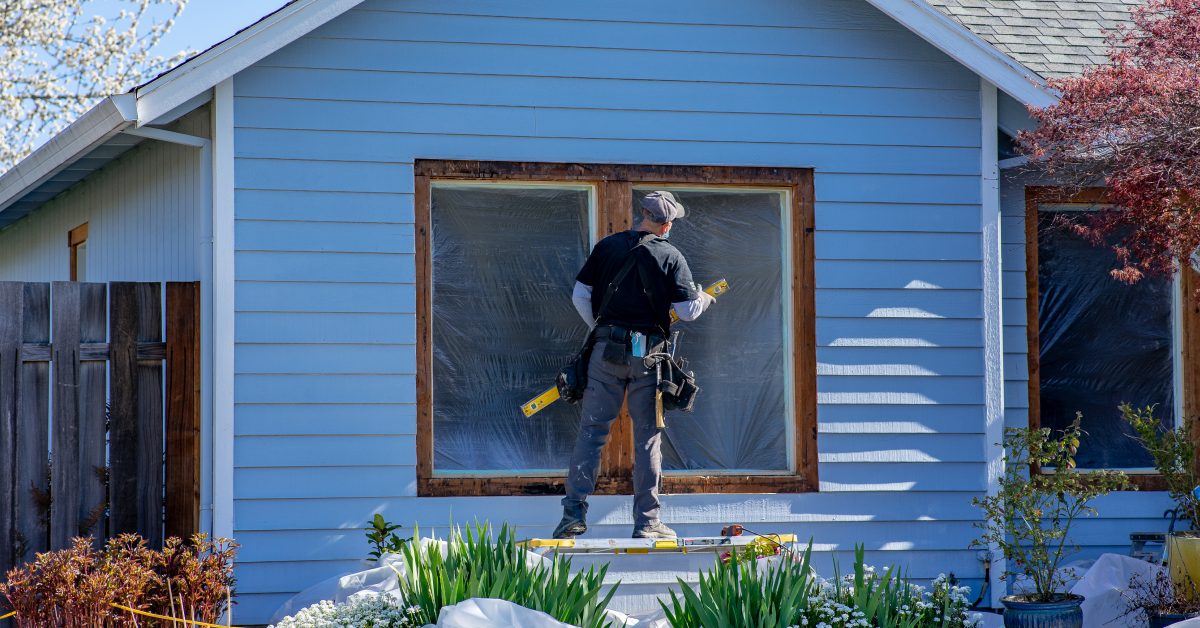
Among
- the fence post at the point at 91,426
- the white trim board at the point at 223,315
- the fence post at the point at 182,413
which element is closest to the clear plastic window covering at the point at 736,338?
the white trim board at the point at 223,315

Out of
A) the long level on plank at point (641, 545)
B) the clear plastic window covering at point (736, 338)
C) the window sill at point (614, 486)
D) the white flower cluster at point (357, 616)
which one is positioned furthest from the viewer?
the clear plastic window covering at point (736, 338)

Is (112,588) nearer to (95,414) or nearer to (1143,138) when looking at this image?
(95,414)

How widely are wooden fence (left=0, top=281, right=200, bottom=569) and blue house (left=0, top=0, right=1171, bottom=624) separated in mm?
150

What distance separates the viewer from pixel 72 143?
5.97 meters

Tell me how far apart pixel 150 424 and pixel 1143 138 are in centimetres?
537

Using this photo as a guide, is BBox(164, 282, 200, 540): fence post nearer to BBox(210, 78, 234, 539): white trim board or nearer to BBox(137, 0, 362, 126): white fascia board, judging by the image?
BBox(210, 78, 234, 539): white trim board

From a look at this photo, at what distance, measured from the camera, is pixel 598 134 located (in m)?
5.80

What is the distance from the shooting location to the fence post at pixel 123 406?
17.7 ft

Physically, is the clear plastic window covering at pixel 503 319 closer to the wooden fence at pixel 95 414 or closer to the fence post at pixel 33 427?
the wooden fence at pixel 95 414

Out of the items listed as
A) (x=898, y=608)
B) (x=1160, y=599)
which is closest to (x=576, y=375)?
(x=898, y=608)

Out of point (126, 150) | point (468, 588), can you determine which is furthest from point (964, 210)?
point (126, 150)

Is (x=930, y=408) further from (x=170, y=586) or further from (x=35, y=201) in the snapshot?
(x=35, y=201)

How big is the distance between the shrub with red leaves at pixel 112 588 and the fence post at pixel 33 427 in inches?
41.1

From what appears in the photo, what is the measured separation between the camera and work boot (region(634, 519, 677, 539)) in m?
5.15
